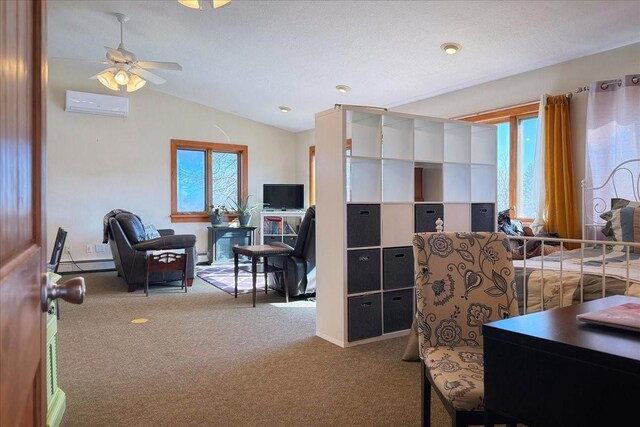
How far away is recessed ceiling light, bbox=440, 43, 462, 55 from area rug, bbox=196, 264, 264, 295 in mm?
3325

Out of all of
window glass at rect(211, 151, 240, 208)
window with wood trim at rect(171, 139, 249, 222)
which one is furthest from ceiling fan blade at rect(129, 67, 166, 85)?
window glass at rect(211, 151, 240, 208)

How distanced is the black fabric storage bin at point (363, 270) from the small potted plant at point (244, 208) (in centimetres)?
467

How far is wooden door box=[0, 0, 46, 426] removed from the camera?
56cm

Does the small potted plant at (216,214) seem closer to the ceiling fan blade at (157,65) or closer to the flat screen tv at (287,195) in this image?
the flat screen tv at (287,195)

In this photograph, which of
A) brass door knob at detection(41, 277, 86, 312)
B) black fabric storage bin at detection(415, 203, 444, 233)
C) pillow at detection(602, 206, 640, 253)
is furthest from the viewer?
black fabric storage bin at detection(415, 203, 444, 233)

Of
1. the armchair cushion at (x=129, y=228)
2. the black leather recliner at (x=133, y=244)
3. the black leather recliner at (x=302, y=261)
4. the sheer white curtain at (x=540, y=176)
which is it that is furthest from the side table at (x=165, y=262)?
the sheer white curtain at (x=540, y=176)

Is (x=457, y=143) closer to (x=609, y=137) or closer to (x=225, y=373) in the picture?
(x=609, y=137)

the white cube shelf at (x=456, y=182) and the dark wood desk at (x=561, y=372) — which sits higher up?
the white cube shelf at (x=456, y=182)

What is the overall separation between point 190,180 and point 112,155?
1.30 m

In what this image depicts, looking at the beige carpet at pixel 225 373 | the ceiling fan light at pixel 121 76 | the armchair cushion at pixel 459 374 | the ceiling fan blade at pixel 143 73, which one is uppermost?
the ceiling fan blade at pixel 143 73

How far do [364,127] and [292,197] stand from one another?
4.76 m

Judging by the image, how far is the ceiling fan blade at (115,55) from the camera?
429cm

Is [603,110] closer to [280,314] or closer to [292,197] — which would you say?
[280,314]

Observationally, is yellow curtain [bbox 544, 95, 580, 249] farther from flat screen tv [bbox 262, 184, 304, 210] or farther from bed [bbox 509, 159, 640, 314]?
flat screen tv [bbox 262, 184, 304, 210]
